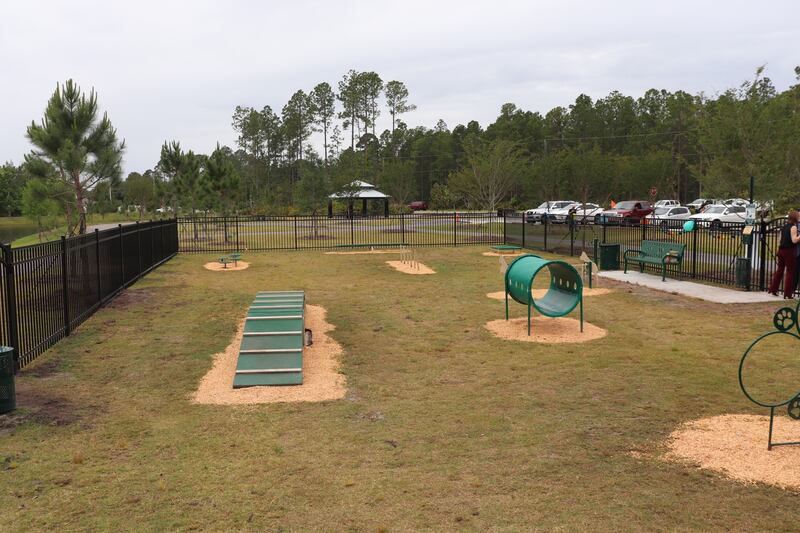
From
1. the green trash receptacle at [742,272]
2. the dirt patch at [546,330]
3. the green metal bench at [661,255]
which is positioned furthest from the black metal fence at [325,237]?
the dirt patch at [546,330]

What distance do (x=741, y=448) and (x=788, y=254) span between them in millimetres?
9799

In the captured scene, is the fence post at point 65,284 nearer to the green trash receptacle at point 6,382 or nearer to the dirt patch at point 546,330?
the green trash receptacle at point 6,382

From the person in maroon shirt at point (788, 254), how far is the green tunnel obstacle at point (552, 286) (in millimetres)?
5248

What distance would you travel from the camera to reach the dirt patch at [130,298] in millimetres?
14961

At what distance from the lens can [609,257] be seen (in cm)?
2122

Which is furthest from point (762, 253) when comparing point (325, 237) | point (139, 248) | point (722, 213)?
point (722, 213)

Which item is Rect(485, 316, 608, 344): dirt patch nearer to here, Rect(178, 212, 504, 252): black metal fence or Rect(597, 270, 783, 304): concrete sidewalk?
Rect(597, 270, 783, 304): concrete sidewalk

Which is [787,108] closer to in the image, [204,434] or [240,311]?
[240,311]

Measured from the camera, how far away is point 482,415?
7.30 meters

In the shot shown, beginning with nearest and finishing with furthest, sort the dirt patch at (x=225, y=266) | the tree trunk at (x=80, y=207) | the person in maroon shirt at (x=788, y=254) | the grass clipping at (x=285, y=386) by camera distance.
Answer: the grass clipping at (x=285, y=386) < the person in maroon shirt at (x=788, y=254) < the tree trunk at (x=80, y=207) < the dirt patch at (x=225, y=266)

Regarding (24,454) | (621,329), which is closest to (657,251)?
(621,329)

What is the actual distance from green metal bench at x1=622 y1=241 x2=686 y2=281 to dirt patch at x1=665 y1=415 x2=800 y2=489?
12007mm

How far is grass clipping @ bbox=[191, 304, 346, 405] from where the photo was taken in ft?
26.3

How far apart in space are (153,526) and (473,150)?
67911mm
